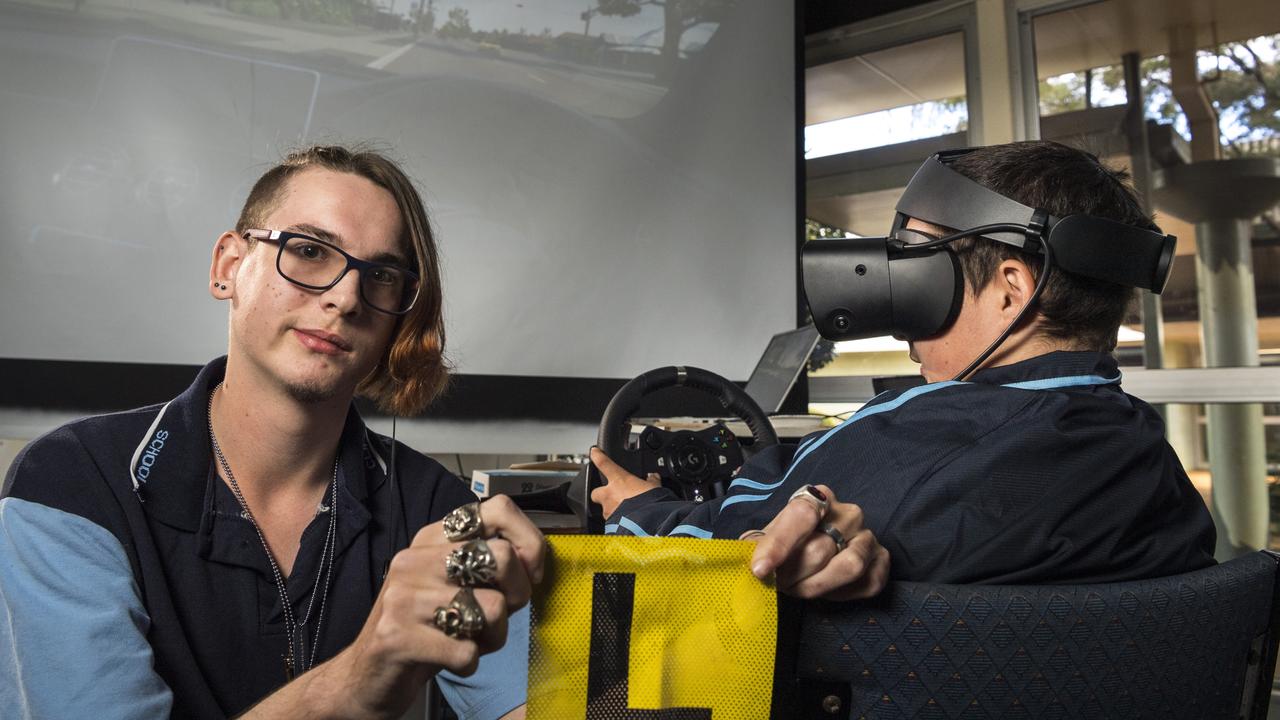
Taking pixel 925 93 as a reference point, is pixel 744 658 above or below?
below

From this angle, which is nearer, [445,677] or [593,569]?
[593,569]

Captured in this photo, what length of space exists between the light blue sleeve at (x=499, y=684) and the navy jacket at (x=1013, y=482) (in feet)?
0.91

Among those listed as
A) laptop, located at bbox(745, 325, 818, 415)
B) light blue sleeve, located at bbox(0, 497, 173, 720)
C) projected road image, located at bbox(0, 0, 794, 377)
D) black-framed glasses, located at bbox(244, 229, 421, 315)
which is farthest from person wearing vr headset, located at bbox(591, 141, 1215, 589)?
projected road image, located at bbox(0, 0, 794, 377)

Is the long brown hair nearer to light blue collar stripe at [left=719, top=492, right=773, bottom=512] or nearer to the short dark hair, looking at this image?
light blue collar stripe at [left=719, top=492, right=773, bottom=512]

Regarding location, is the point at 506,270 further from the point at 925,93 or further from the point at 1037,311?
the point at 1037,311

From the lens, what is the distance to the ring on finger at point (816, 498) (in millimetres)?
619

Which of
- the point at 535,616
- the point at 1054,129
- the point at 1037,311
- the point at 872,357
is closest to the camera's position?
the point at 535,616

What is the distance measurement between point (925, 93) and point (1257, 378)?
2007 mm

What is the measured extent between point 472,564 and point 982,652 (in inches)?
13.5

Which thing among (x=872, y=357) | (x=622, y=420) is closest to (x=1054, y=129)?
(x=872, y=357)

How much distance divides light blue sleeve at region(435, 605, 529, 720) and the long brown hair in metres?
0.51

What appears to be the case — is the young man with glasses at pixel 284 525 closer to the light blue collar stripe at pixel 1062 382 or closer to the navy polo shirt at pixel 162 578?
the navy polo shirt at pixel 162 578

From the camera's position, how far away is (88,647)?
0.83 metres

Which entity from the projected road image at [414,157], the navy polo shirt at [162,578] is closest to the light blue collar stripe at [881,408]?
the navy polo shirt at [162,578]
